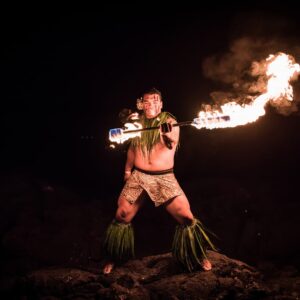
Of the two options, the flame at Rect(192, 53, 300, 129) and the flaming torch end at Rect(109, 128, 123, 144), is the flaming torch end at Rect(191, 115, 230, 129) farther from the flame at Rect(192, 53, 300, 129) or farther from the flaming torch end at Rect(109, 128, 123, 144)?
the flaming torch end at Rect(109, 128, 123, 144)

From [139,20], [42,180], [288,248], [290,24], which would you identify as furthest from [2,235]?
[290,24]

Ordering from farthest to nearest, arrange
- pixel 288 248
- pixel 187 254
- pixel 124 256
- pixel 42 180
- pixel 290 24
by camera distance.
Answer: pixel 42 180 < pixel 288 248 < pixel 290 24 < pixel 124 256 < pixel 187 254

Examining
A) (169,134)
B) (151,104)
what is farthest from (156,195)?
(151,104)

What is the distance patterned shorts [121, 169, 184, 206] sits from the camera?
4.66 m

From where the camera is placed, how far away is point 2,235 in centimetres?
652

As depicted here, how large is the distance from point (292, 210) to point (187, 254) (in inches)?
126

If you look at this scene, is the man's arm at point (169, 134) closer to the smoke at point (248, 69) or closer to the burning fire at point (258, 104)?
the burning fire at point (258, 104)

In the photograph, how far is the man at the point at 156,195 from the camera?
4.62 meters

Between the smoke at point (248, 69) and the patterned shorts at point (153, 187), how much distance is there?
1.33 meters

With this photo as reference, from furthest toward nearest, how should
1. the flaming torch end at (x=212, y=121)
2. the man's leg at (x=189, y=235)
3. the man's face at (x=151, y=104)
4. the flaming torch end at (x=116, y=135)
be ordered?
the man's face at (x=151, y=104)
the flaming torch end at (x=116, y=135)
the man's leg at (x=189, y=235)
the flaming torch end at (x=212, y=121)

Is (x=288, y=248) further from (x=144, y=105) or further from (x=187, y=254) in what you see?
(x=144, y=105)

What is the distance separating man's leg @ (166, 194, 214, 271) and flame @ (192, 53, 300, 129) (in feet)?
3.99

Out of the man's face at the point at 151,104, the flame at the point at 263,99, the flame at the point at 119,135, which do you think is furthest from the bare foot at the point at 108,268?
the flame at the point at 263,99

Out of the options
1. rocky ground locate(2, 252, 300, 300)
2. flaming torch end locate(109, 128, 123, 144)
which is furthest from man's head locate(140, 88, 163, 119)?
rocky ground locate(2, 252, 300, 300)
